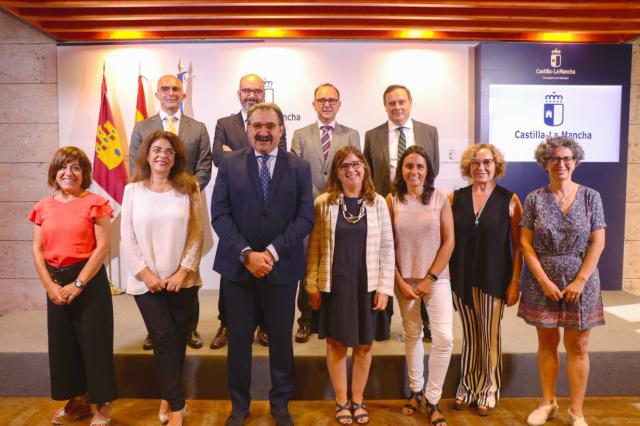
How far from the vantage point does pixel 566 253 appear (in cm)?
251

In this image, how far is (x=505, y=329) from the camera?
11.8 feet

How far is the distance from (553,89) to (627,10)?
93 centimetres

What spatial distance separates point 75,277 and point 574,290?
271 centimetres

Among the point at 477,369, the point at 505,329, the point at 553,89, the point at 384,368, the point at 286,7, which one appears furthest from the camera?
the point at 553,89

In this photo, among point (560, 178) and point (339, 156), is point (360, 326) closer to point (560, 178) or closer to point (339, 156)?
point (339, 156)

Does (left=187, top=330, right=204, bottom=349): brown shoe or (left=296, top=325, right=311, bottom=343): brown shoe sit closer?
(left=187, top=330, right=204, bottom=349): brown shoe

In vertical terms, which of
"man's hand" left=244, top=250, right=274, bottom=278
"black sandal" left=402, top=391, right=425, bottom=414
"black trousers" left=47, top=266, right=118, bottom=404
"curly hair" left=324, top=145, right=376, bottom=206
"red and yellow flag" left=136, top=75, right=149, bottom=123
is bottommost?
"black sandal" left=402, top=391, right=425, bottom=414

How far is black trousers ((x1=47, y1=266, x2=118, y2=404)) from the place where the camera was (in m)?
2.53

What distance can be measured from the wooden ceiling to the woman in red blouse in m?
2.26

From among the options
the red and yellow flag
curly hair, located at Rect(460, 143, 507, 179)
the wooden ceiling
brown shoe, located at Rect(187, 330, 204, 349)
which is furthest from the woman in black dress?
the red and yellow flag

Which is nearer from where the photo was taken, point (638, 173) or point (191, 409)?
point (191, 409)

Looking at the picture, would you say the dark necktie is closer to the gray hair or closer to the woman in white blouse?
the gray hair

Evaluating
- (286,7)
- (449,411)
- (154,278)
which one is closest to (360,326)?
(449,411)

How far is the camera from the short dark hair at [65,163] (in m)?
2.48
